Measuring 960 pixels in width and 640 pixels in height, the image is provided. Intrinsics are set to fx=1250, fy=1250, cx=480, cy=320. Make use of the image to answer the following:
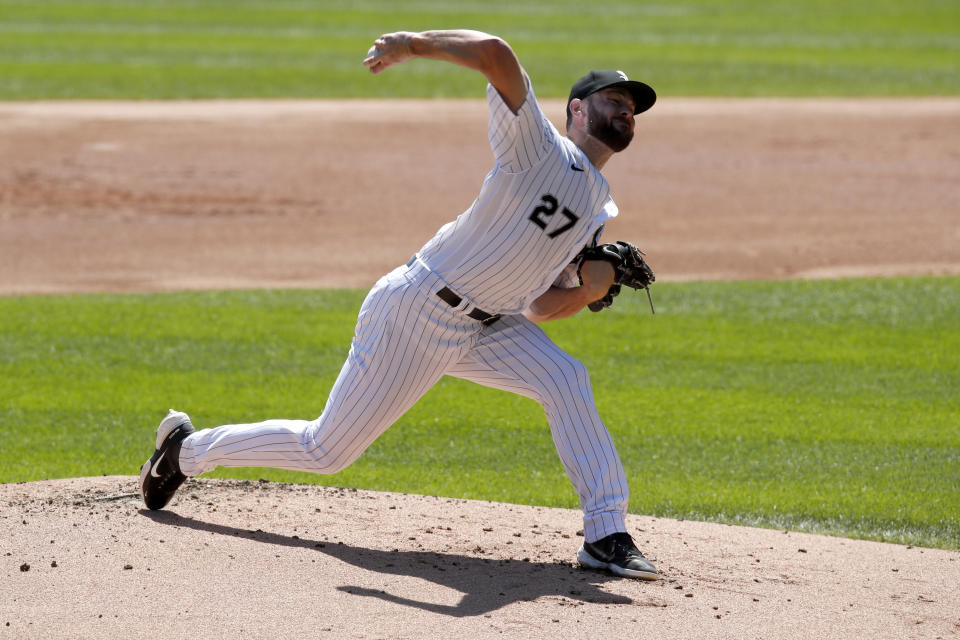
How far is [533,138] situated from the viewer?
157 inches

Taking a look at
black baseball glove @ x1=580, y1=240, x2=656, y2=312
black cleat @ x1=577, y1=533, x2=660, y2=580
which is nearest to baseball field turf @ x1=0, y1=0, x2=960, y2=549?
black cleat @ x1=577, y1=533, x2=660, y2=580

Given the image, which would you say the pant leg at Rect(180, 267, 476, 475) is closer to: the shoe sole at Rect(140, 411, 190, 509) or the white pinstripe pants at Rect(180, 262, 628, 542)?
the white pinstripe pants at Rect(180, 262, 628, 542)

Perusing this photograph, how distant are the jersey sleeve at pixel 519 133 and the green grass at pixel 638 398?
197cm

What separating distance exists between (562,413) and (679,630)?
90 cm

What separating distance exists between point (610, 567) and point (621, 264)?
3.39ft

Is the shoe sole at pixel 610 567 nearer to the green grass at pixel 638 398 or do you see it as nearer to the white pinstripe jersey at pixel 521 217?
the white pinstripe jersey at pixel 521 217

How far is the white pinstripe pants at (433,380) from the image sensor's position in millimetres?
4246

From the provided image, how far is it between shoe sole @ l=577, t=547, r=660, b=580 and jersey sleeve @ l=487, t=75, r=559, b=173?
1344 millimetres

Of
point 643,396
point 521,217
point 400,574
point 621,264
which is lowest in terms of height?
point 400,574

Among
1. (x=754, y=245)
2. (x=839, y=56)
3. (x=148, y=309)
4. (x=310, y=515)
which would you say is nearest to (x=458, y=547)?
(x=310, y=515)

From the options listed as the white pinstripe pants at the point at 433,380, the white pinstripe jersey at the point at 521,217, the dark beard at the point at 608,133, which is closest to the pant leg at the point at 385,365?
the white pinstripe pants at the point at 433,380

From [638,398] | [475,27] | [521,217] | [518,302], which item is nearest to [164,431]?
[518,302]

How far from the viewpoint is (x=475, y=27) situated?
24250 mm

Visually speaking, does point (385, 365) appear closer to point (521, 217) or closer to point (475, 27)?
point (521, 217)
